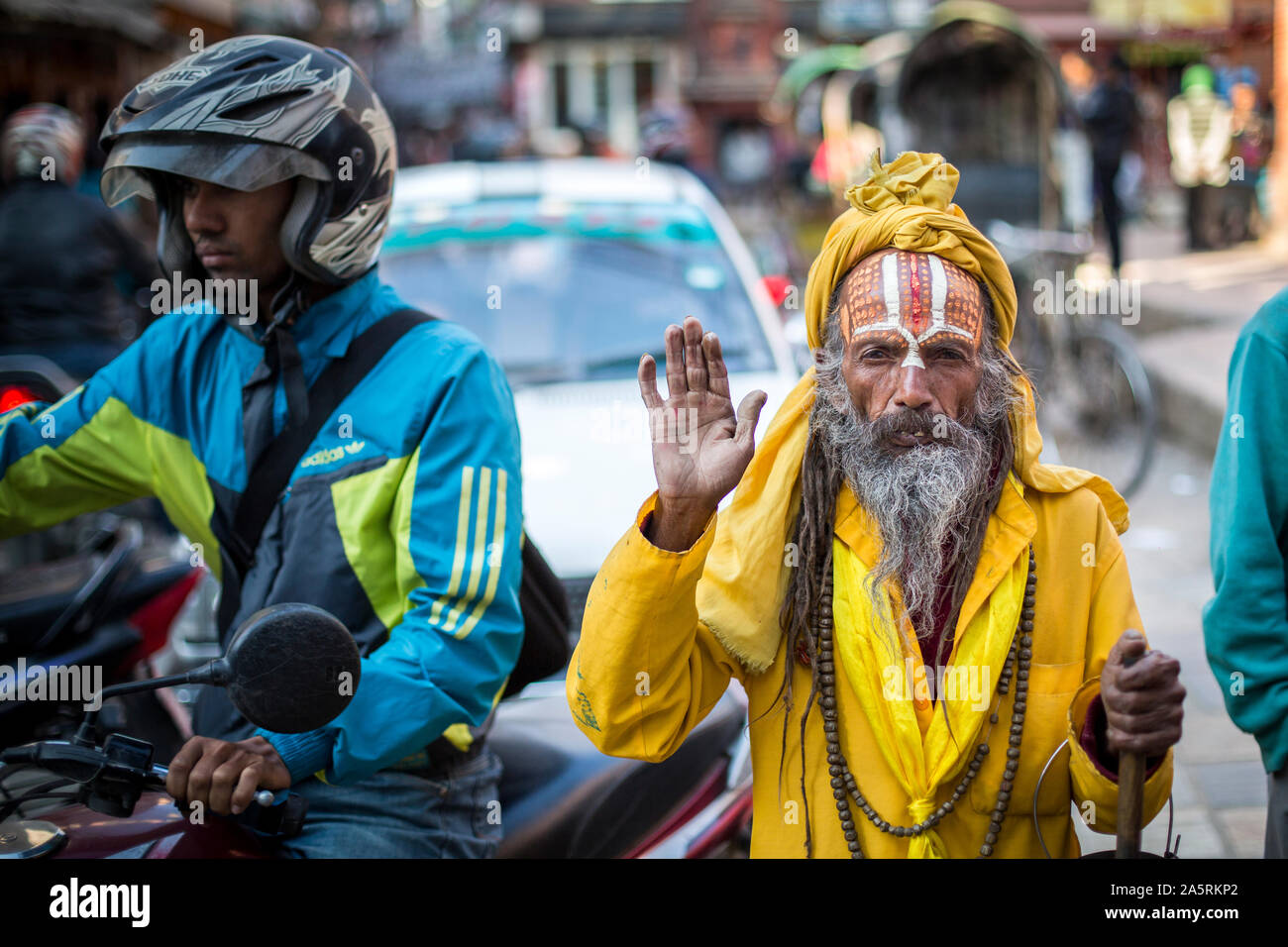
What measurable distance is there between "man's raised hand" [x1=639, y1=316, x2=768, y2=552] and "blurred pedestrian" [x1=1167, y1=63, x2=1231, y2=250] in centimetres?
1559

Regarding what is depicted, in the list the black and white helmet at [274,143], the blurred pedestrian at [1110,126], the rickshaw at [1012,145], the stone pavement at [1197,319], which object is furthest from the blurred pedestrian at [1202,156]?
the black and white helmet at [274,143]

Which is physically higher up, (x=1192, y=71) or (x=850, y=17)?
(x=850, y=17)

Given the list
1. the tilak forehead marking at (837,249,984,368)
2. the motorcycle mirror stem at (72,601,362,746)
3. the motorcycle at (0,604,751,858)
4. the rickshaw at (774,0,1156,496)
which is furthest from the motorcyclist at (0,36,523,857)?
the rickshaw at (774,0,1156,496)

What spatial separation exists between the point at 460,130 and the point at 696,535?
28.0 meters

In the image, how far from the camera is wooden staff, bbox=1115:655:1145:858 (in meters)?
1.79

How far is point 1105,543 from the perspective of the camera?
215 centimetres

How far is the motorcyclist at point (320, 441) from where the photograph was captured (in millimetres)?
2246

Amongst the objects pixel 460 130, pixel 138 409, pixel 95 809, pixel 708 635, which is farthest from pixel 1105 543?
pixel 460 130

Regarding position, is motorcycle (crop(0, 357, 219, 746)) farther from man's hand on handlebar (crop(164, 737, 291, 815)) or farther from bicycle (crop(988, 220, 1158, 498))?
bicycle (crop(988, 220, 1158, 498))

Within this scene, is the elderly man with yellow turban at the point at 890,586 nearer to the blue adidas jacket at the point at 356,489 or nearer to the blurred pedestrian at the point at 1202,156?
the blue adidas jacket at the point at 356,489

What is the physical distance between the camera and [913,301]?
2.12 m
